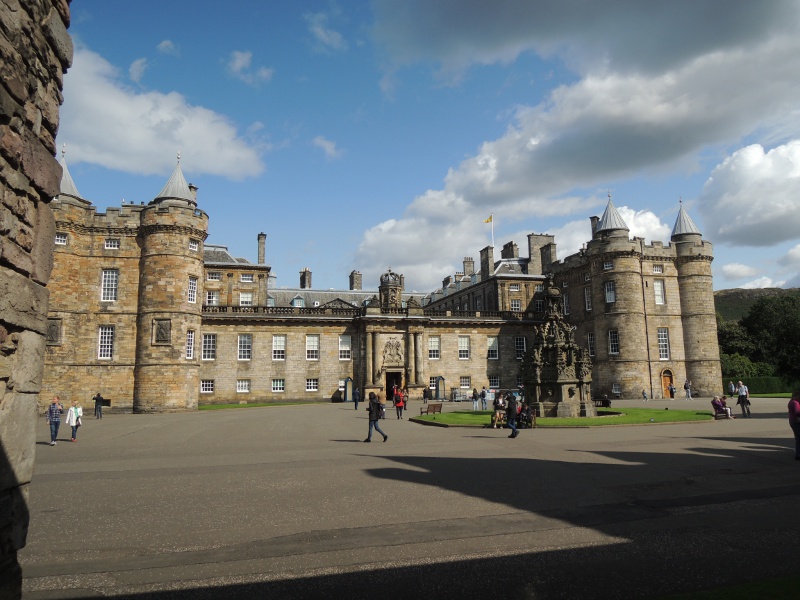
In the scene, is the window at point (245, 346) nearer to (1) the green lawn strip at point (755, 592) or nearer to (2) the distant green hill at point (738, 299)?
(1) the green lawn strip at point (755, 592)

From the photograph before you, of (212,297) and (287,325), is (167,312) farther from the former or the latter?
(212,297)

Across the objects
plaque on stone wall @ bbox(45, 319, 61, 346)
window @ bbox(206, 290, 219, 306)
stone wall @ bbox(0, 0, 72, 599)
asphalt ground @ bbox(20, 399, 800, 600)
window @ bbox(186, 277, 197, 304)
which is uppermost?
window @ bbox(206, 290, 219, 306)

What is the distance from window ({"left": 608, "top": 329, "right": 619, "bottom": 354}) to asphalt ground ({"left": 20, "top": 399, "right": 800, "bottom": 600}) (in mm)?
32397

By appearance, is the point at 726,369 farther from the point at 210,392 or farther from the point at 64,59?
the point at 64,59

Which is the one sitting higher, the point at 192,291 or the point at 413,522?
the point at 192,291

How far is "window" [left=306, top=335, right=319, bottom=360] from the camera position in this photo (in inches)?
1833

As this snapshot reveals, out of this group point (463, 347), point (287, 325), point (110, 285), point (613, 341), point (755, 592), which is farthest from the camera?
point (463, 347)

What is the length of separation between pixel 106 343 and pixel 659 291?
4465cm

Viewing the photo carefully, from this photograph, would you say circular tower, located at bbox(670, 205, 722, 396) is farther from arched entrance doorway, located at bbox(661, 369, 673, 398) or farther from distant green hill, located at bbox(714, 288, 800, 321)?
distant green hill, located at bbox(714, 288, 800, 321)

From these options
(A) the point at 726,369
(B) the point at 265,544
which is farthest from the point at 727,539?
(A) the point at 726,369

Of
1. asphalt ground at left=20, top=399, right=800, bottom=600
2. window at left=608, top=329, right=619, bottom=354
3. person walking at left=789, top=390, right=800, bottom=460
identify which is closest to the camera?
asphalt ground at left=20, top=399, right=800, bottom=600

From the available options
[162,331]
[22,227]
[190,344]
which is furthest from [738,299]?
[22,227]

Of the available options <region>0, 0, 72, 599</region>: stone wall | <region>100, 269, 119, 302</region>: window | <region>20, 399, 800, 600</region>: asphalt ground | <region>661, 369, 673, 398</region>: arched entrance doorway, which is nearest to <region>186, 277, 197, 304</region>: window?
<region>100, 269, 119, 302</region>: window

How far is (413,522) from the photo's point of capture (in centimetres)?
784
